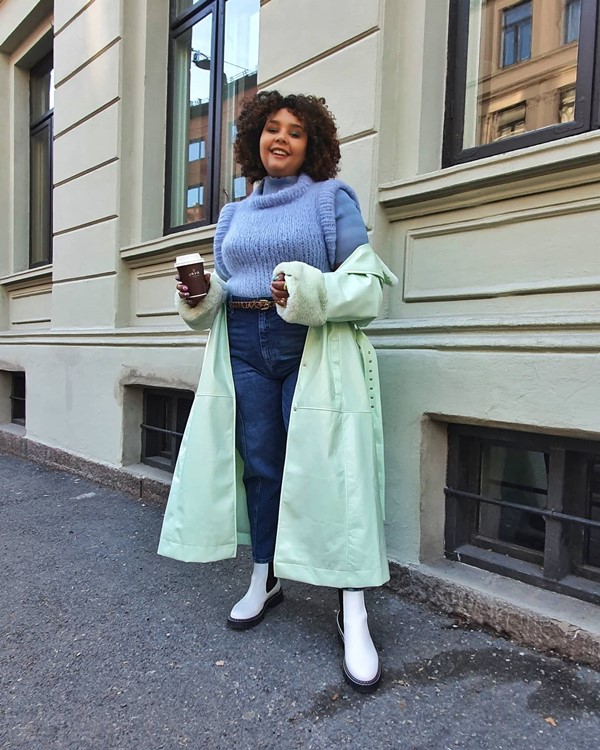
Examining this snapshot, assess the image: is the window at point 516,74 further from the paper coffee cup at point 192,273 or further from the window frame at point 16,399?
the window frame at point 16,399

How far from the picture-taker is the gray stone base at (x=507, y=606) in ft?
6.35

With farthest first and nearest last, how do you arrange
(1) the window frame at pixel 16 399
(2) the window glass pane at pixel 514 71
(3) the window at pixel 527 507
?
(1) the window frame at pixel 16 399, (2) the window glass pane at pixel 514 71, (3) the window at pixel 527 507

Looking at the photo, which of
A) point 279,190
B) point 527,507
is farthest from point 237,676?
point 279,190

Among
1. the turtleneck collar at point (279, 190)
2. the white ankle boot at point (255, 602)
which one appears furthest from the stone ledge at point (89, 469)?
the turtleneck collar at point (279, 190)

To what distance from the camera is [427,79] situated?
8.63 feet

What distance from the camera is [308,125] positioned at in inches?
80.7

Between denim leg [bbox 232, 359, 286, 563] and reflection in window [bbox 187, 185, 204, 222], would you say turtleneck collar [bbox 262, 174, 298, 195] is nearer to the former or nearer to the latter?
denim leg [bbox 232, 359, 286, 563]

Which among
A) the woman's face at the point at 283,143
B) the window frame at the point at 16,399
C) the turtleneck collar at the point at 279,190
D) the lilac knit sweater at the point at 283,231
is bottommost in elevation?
the window frame at the point at 16,399

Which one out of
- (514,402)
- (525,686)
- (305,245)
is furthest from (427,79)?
(525,686)

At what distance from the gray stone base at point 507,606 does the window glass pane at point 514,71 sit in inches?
74.6

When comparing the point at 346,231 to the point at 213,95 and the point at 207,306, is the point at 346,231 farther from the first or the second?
the point at 213,95

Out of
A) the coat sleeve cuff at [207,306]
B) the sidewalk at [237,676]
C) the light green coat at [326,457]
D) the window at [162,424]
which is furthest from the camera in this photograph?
the window at [162,424]

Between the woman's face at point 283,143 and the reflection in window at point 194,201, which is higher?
the reflection in window at point 194,201

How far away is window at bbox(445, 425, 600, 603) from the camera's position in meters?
2.15
